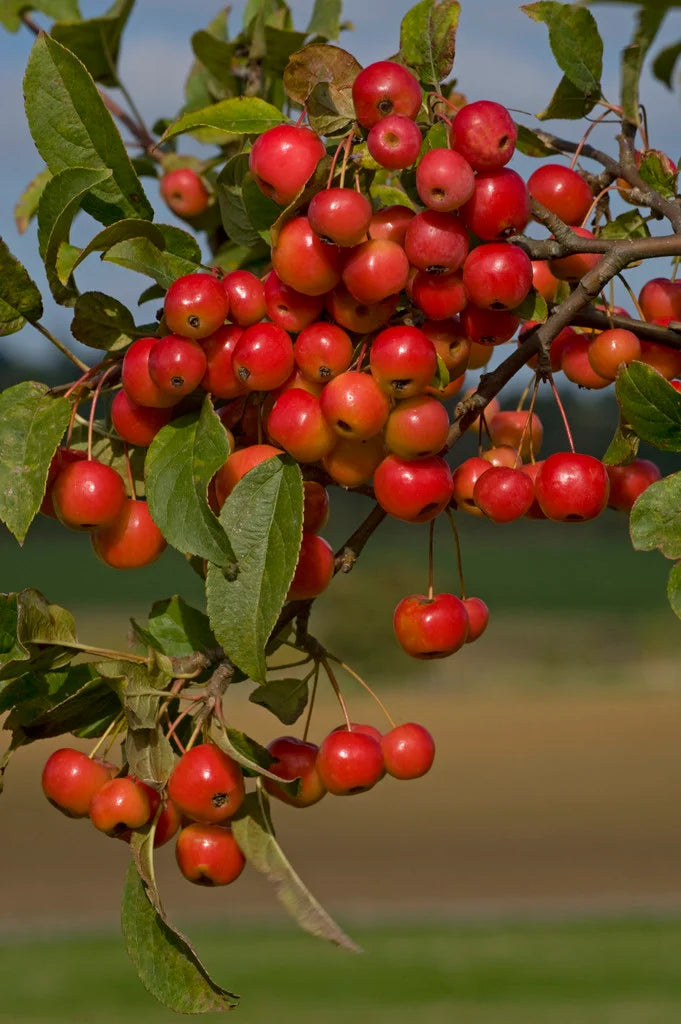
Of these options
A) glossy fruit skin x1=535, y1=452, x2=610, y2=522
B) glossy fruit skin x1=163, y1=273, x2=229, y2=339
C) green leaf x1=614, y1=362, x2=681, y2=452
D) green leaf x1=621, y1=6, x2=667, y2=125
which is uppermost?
green leaf x1=621, y1=6, x2=667, y2=125

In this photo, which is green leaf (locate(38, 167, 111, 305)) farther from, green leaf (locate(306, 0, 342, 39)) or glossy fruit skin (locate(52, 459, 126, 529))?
green leaf (locate(306, 0, 342, 39))

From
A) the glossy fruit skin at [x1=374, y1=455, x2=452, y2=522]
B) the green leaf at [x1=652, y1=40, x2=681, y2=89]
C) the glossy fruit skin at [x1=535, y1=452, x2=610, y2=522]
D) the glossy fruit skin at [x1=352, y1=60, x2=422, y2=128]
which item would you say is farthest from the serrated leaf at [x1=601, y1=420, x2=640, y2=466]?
the green leaf at [x1=652, y1=40, x2=681, y2=89]

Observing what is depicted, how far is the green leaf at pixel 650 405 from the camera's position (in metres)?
0.76

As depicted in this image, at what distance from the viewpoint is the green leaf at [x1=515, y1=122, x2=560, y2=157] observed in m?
1.05

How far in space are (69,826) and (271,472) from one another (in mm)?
15206

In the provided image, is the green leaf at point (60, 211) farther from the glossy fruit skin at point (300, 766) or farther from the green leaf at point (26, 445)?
the glossy fruit skin at point (300, 766)

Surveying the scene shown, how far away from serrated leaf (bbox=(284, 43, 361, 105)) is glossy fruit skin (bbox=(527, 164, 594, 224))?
0.17 metres

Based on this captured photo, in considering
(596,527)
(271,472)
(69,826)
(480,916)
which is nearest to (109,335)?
(271,472)

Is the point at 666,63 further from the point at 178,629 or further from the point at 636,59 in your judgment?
the point at 178,629

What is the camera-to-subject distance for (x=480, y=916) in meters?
11.2

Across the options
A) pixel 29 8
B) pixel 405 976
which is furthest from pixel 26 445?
pixel 405 976

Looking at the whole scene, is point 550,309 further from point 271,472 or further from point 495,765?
point 495,765

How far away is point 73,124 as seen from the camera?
33.0 inches

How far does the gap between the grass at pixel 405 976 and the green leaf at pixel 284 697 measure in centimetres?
787
